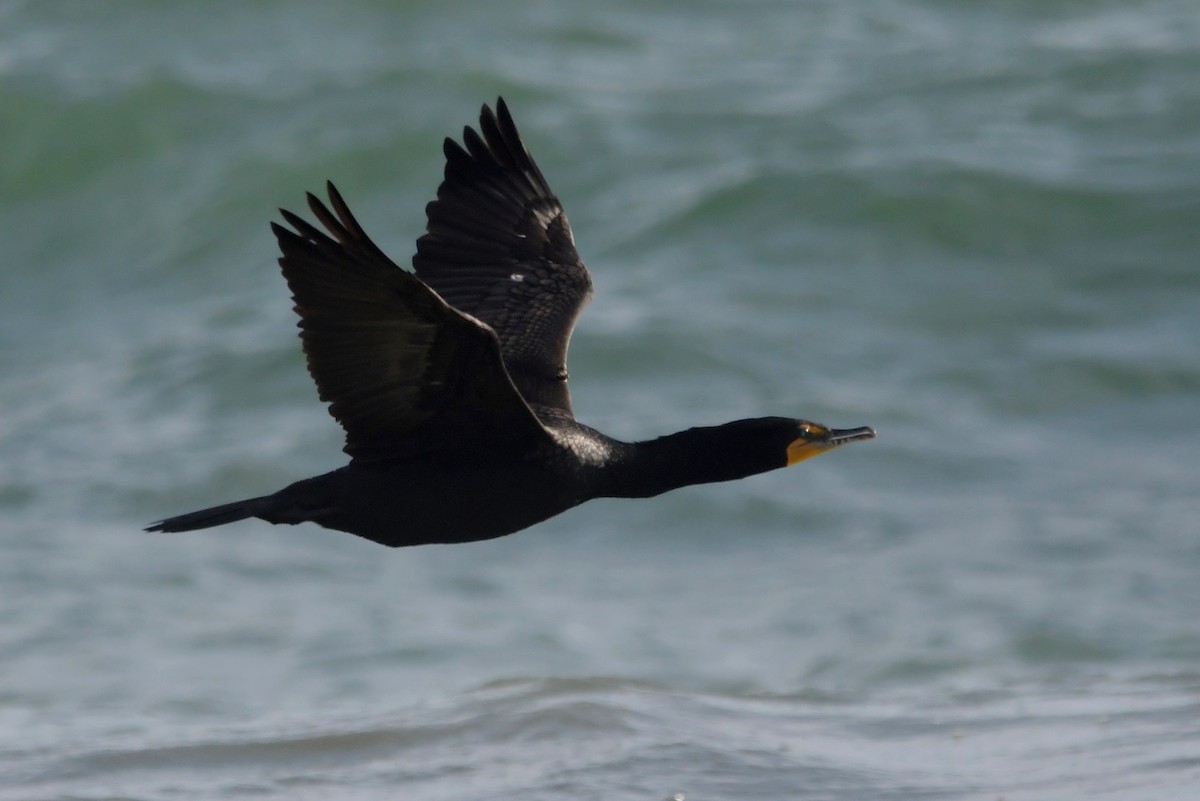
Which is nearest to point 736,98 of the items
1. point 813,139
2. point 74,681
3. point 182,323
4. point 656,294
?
point 813,139

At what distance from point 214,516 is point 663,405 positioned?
6641mm

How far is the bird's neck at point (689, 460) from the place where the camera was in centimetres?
536

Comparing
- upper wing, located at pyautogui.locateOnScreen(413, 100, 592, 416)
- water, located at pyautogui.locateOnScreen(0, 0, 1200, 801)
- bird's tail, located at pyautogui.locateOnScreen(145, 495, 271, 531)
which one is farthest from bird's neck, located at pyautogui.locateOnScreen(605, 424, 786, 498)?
water, located at pyautogui.locateOnScreen(0, 0, 1200, 801)

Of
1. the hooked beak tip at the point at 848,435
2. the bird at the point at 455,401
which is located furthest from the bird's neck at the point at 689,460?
the hooked beak tip at the point at 848,435

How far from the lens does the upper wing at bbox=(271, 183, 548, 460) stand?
4.36 meters

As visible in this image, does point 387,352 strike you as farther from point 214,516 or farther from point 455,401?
point 214,516

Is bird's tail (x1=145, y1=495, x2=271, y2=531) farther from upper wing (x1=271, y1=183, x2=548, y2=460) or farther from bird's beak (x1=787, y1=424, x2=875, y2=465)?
bird's beak (x1=787, y1=424, x2=875, y2=465)

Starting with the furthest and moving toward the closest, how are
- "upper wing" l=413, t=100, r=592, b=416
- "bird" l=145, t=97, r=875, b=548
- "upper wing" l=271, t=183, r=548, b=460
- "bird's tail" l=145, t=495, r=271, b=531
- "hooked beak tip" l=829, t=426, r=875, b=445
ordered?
1. "upper wing" l=413, t=100, r=592, b=416
2. "hooked beak tip" l=829, t=426, r=875, b=445
3. "bird's tail" l=145, t=495, r=271, b=531
4. "bird" l=145, t=97, r=875, b=548
5. "upper wing" l=271, t=183, r=548, b=460

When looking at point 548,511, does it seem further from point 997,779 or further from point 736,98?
point 736,98

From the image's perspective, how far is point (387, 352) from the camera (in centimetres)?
462

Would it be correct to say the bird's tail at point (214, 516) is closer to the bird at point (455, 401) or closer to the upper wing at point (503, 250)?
the bird at point (455, 401)

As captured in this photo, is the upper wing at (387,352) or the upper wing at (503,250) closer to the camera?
the upper wing at (387,352)

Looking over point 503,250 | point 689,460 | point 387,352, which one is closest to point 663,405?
point 503,250

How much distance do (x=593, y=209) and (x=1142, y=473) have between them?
5.26 metres
